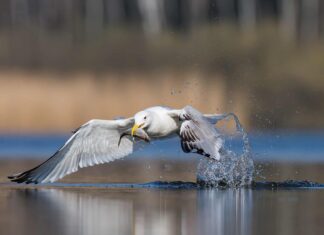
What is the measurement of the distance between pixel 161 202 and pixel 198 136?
881 mm

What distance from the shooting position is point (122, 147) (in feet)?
45.8

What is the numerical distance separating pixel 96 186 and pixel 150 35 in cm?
1605

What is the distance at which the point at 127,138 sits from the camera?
13977 millimetres

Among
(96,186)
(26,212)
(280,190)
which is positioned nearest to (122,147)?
(96,186)

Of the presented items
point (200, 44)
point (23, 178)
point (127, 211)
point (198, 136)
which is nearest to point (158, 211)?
point (127, 211)

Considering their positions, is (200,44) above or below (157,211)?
above

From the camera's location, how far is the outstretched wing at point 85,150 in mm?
13344

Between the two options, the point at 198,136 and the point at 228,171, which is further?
the point at 228,171

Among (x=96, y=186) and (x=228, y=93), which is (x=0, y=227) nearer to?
(x=96, y=186)

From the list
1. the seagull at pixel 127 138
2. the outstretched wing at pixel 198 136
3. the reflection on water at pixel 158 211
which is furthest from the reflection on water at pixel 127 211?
the outstretched wing at pixel 198 136

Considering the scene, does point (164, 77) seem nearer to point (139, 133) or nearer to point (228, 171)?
point (228, 171)

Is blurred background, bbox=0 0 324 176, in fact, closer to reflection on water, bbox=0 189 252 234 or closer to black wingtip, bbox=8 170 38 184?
black wingtip, bbox=8 170 38 184

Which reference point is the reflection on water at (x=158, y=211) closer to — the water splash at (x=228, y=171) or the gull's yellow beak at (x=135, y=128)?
the water splash at (x=228, y=171)

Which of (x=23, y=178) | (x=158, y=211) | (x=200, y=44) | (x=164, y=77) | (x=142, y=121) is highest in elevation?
(x=200, y=44)
